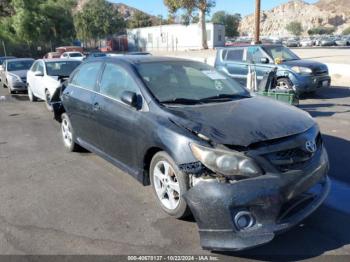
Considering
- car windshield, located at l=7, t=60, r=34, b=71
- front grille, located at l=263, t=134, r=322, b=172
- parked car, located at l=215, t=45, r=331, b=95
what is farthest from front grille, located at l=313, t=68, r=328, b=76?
car windshield, located at l=7, t=60, r=34, b=71

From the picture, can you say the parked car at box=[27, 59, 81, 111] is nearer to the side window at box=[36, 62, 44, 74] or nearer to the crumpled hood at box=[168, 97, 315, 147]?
the side window at box=[36, 62, 44, 74]

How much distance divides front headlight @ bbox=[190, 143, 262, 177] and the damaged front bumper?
77 millimetres

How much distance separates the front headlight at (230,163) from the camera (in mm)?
3219

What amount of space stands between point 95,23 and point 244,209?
7449 cm

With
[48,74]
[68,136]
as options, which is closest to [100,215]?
[68,136]

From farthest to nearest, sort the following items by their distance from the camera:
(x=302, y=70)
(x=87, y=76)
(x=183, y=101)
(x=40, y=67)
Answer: (x=40, y=67)
(x=302, y=70)
(x=87, y=76)
(x=183, y=101)

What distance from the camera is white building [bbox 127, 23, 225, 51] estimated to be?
185 ft

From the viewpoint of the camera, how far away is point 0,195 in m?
4.85

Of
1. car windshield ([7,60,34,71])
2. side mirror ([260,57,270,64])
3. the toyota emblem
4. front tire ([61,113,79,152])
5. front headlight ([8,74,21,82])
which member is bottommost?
front tire ([61,113,79,152])

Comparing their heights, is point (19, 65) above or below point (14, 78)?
above

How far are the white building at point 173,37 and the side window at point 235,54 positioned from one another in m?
44.1

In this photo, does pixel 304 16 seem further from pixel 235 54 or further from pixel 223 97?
pixel 223 97

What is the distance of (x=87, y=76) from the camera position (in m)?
5.74

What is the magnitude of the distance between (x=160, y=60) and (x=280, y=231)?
2.82 meters
